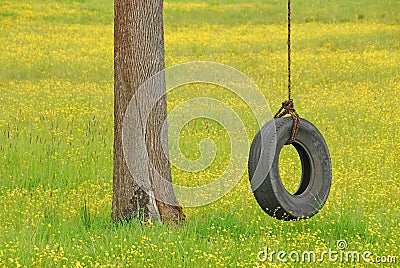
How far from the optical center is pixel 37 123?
12.8m

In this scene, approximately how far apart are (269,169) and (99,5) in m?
24.7

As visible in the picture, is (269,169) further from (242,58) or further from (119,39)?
(242,58)

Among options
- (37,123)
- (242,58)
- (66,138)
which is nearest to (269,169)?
(66,138)

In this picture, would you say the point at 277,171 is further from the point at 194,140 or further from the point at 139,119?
the point at 194,140

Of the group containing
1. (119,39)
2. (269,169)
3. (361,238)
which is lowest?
(361,238)

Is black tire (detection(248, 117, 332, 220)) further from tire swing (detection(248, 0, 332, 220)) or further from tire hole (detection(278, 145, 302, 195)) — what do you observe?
tire hole (detection(278, 145, 302, 195))

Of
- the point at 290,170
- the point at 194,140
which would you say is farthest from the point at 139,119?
the point at 194,140
